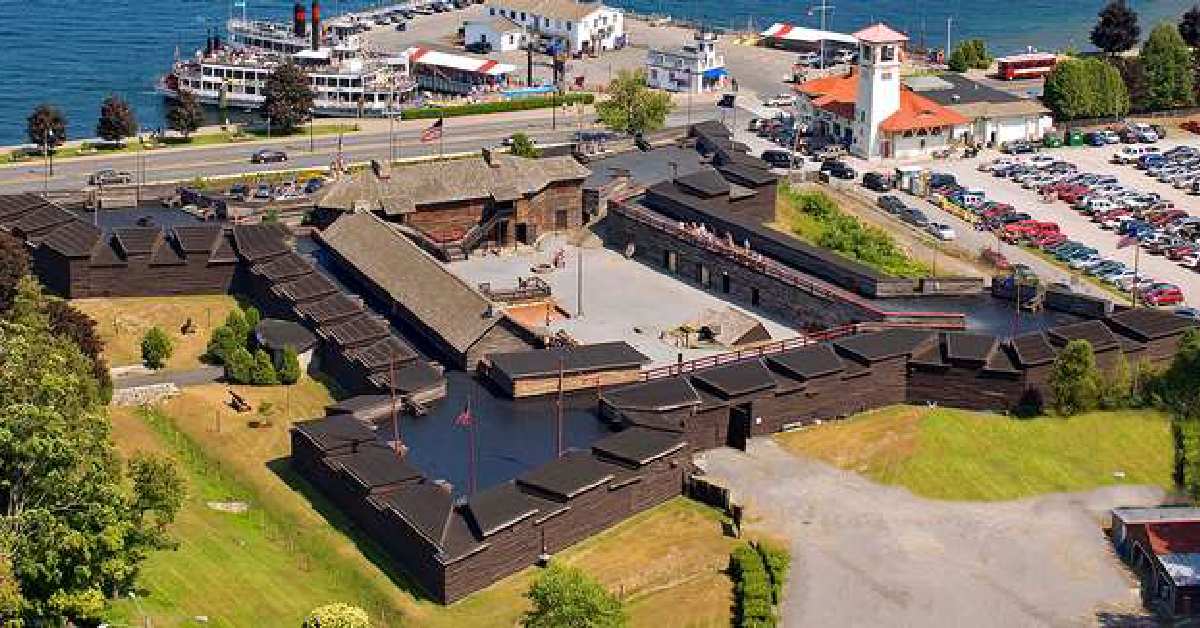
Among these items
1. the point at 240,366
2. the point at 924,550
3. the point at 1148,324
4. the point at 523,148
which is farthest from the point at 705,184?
the point at 924,550

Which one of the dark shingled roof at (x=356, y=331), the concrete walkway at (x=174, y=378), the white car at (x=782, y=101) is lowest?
the concrete walkway at (x=174, y=378)

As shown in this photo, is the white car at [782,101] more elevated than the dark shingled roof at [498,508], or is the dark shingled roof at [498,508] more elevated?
the white car at [782,101]

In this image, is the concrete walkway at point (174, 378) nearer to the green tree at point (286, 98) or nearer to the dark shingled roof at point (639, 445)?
the dark shingled roof at point (639, 445)

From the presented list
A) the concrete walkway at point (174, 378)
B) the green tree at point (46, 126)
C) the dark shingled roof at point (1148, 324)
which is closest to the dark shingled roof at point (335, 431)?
the concrete walkway at point (174, 378)

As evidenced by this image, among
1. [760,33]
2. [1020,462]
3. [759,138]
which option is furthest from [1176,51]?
[1020,462]

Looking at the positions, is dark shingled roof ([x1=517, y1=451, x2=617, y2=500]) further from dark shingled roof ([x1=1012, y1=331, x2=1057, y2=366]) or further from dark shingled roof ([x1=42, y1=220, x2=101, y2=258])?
dark shingled roof ([x1=42, y1=220, x2=101, y2=258])
